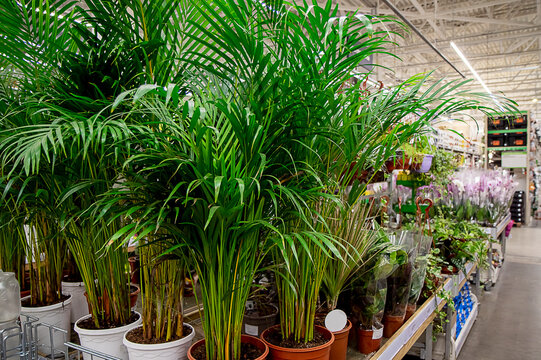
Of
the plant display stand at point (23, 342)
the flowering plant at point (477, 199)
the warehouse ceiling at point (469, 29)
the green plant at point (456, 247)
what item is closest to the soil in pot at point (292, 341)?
the plant display stand at point (23, 342)

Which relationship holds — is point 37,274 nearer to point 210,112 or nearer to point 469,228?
point 210,112

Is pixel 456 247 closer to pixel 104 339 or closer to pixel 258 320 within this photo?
pixel 258 320

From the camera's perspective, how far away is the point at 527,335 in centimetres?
342

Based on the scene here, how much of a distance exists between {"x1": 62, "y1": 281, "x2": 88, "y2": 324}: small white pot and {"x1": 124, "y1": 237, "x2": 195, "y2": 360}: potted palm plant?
0.57 metres

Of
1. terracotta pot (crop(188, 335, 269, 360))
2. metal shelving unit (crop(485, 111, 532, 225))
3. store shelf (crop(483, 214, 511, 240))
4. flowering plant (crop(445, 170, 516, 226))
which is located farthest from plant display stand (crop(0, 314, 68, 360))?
metal shelving unit (crop(485, 111, 532, 225))

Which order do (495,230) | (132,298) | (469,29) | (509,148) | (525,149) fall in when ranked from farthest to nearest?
1. (469,29)
2. (509,148)
3. (525,149)
4. (495,230)
5. (132,298)

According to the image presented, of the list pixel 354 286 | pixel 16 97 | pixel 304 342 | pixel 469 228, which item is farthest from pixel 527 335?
pixel 16 97

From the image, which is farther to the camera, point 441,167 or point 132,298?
point 441,167

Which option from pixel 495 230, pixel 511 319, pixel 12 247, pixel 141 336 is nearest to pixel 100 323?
pixel 141 336

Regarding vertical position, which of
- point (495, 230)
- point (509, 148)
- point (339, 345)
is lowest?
point (495, 230)

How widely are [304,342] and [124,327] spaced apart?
0.57 metres

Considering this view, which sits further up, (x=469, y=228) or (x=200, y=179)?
(x=200, y=179)

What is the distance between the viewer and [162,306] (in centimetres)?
119

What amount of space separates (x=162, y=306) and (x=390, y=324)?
973 mm
